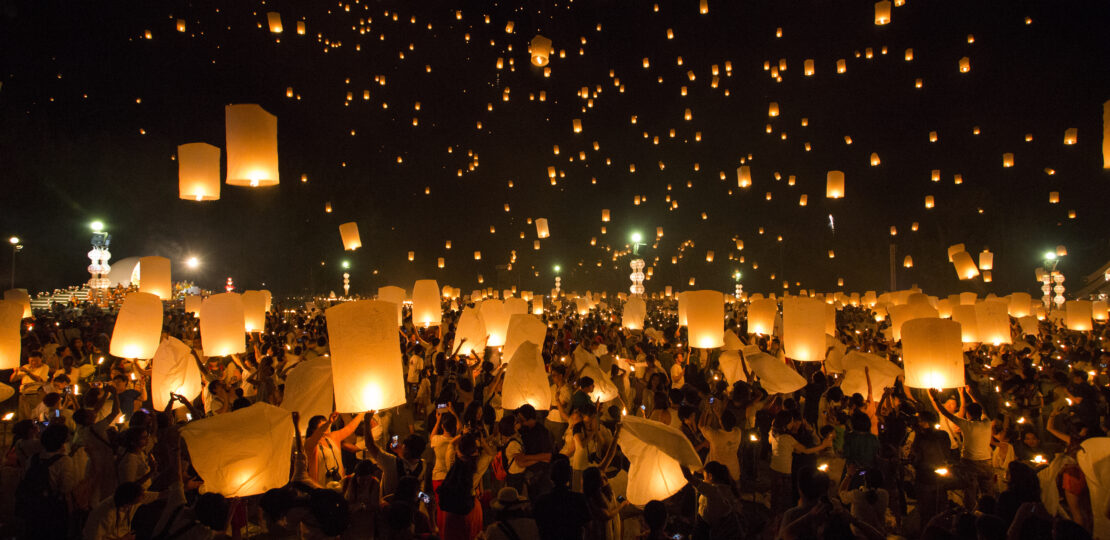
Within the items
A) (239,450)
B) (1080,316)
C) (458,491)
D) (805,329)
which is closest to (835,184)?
(1080,316)

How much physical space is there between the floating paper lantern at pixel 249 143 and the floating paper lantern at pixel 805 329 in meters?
6.19

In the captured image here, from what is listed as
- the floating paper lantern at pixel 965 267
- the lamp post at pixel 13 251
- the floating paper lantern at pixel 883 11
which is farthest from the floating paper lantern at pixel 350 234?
the lamp post at pixel 13 251

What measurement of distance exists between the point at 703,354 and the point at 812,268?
32395 millimetres

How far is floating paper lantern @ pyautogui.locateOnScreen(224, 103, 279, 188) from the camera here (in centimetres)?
469

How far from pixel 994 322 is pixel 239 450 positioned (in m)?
10.9

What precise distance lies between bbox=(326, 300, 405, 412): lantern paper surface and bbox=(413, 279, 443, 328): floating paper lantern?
6221mm

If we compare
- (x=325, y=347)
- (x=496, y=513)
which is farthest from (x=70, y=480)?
(x=325, y=347)

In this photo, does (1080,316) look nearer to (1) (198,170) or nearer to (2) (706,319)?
(2) (706,319)

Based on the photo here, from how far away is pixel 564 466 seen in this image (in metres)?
3.18

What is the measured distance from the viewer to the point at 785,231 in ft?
132

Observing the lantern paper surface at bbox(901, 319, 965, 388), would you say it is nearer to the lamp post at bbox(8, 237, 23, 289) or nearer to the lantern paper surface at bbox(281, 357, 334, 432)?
the lantern paper surface at bbox(281, 357, 334, 432)

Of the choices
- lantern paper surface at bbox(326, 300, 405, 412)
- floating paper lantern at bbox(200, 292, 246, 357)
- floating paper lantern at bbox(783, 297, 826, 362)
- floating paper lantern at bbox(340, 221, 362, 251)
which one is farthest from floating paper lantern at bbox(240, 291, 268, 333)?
floating paper lantern at bbox(783, 297, 826, 362)

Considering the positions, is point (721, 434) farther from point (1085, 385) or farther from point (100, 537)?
point (1085, 385)

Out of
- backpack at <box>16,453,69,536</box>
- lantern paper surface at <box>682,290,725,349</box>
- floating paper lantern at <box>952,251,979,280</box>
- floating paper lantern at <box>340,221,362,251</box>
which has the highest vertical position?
floating paper lantern at <box>340,221,362,251</box>
